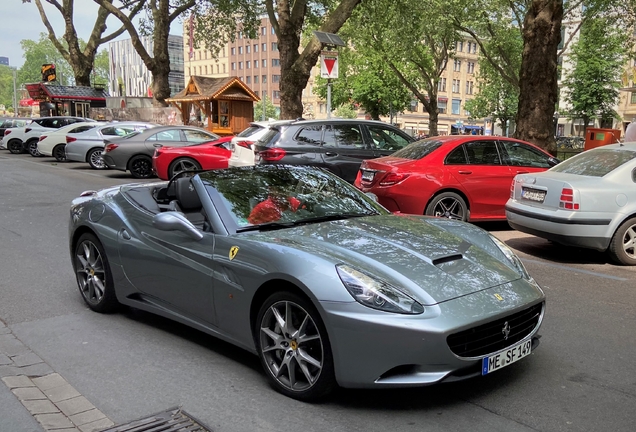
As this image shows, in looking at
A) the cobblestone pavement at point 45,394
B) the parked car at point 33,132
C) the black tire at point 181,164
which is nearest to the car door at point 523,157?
the cobblestone pavement at point 45,394

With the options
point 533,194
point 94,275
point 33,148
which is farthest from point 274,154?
point 33,148

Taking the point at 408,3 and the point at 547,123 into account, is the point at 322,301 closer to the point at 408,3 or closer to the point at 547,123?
the point at 547,123

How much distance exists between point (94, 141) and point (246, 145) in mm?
8858

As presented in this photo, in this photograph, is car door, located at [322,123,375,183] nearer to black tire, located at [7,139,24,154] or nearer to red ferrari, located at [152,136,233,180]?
red ferrari, located at [152,136,233,180]

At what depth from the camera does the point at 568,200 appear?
7039 mm

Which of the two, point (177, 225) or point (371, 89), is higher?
point (371, 89)

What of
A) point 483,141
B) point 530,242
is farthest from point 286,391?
point 483,141

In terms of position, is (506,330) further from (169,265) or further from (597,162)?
(597,162)

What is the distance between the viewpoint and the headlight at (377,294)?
3.21 m

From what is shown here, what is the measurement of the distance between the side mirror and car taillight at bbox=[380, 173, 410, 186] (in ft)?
16.8

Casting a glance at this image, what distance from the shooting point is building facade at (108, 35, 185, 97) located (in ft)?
445

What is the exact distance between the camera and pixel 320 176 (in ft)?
16.5

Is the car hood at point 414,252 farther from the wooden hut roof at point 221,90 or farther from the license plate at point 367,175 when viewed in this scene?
the wooden hut roof at point 221,90

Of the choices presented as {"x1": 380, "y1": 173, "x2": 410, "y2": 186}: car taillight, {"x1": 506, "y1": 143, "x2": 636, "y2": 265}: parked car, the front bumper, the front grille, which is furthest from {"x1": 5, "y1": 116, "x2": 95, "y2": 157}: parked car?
the front grille
